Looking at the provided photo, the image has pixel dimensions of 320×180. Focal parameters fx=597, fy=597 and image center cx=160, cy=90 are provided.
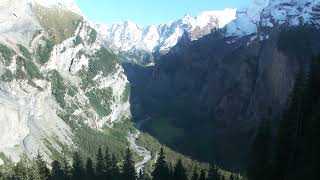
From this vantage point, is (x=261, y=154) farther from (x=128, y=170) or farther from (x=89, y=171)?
(x=89, y=171)

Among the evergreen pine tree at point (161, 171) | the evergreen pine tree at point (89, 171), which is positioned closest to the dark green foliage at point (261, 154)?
the evergreen pine tree at point (161, 171)

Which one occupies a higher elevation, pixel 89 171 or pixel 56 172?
pixel 89 171

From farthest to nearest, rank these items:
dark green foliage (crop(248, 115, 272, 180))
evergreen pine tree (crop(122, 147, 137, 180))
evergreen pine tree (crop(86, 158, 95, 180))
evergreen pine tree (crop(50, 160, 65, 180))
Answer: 1. evergreen pine tree (crop(122, 147, 137, 180))
2. evergreen pine tree (crop(86, 158, 95, 180))
3. evergreen pine tree (crop(50, 160, 65, 180))
4. dark green foliage (crop(248, 115, 272, 180))

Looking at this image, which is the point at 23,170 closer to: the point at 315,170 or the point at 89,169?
the point at 89,169

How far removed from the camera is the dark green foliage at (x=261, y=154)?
11231 cm

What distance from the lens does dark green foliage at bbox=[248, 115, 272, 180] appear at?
112312mm

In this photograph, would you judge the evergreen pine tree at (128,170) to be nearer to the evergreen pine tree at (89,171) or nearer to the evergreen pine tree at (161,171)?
the evergreen pine tree at (161,171)

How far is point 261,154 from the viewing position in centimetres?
11544

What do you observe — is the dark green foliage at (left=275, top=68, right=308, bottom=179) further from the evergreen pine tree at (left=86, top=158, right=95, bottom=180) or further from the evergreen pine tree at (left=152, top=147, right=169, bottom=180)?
the evergreen pine tree at (left=86, top=158, right=95, bottom=180)

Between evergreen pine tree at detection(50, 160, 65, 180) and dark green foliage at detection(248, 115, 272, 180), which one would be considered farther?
evergreen pine tree at detection(50, 160, 65, 180)

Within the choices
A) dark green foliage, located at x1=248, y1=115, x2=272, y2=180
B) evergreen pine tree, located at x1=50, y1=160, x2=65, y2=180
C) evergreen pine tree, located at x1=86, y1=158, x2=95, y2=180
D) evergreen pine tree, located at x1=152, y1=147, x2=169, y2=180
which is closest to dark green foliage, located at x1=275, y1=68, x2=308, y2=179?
dark green foliage, located at x1=248, y1=115, x2=272, y2=180

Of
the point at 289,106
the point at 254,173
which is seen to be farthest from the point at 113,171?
the point at 289,106

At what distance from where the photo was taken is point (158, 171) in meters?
170

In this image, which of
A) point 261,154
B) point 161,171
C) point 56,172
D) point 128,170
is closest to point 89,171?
point 56,172
